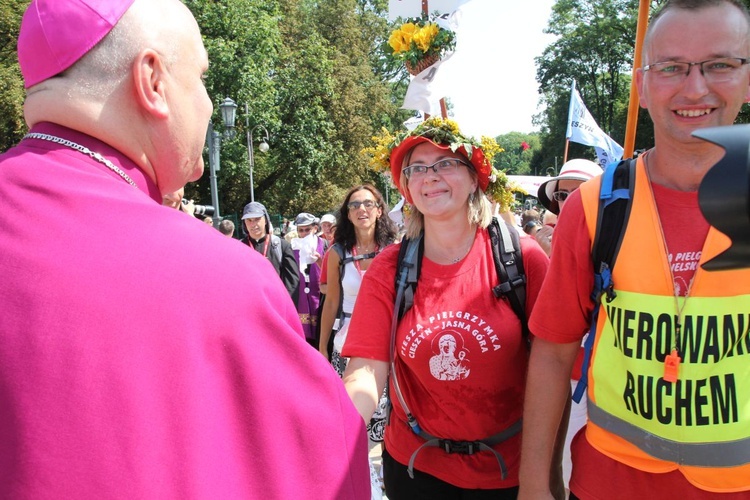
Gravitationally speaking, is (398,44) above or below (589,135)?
above

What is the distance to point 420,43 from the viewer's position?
3.51 m

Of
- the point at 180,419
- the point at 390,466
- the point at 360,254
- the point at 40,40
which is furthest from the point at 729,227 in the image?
the point at 360,254

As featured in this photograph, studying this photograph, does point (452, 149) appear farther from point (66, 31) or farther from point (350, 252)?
point (350, 252)

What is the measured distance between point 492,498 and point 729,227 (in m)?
1.91

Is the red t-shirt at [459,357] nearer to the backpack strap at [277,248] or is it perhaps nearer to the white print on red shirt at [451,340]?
the white print on red shirt at [451,340]

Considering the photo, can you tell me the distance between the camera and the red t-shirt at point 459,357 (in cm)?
228

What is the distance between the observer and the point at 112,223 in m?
0.98

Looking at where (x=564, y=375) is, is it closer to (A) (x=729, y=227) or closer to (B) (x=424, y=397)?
(B) (x=424, y=397)

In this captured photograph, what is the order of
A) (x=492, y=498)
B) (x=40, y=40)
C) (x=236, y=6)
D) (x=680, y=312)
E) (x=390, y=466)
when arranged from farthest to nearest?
(x=236, y=6) → (x=390, y=466) → (x=492, y=498) → (x=680, y=312) → (x=40, y=40)

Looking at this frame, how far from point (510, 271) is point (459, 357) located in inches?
16.7

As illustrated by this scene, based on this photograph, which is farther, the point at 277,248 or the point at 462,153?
the point at 277,248

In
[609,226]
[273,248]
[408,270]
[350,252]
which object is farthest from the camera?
[273,248]

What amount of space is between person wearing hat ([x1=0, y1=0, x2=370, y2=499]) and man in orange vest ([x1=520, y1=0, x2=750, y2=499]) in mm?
901

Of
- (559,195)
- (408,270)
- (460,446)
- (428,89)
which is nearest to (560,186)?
(559,195)
